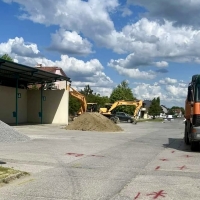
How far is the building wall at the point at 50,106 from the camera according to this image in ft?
144

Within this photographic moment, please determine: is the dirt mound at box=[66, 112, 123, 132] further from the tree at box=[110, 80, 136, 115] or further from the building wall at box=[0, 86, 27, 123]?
the tree at box=[110, 80, 136, 115]

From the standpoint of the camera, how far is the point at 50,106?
44375 millimetres

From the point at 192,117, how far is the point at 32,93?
3190cm

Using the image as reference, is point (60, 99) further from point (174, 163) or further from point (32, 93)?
point (174, 163)

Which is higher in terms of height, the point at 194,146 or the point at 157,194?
the point at 194,146

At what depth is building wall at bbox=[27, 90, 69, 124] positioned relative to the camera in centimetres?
4403

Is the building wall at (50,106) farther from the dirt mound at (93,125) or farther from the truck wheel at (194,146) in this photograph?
the truck wheel at (194,146)

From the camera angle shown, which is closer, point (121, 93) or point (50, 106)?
point (50, 106)

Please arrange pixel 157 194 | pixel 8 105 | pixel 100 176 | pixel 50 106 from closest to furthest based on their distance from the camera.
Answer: pixel 157 194, pixel 100 176, pixel 8 105, pixel 50 106

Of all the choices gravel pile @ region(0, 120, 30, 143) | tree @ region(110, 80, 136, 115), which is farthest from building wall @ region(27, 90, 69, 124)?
tree @ region(110, 80, 136, 115)

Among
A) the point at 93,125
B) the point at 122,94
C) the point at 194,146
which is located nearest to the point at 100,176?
the point at 194,146

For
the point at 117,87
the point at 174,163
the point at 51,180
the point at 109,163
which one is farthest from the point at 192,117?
the point at 117,87

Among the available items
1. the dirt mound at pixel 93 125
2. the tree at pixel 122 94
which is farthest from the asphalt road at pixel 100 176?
the tree at pixel 122 94

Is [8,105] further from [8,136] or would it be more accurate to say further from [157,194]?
[157,194]
